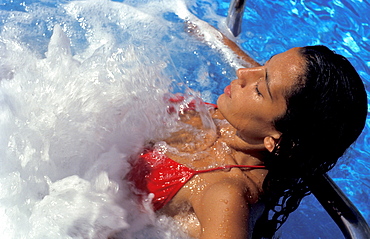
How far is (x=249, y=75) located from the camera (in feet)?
6.44

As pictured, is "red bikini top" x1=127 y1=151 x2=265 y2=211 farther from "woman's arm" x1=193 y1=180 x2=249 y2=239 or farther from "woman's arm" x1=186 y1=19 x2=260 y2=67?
"woman's arm" x1=186 y1=19 x2=260 y2=67

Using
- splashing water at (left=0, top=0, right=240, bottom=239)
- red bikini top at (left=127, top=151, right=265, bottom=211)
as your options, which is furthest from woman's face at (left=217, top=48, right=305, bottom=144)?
splashing water at (left=0, top=0, right=240, bottom=239)

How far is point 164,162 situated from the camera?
2189 millimetres

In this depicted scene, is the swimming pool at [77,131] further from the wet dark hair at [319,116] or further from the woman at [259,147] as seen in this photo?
the wet dark hair at [319,116]

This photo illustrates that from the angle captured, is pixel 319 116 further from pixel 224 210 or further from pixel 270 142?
pixel 224 210

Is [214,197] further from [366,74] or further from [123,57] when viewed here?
[366,74]

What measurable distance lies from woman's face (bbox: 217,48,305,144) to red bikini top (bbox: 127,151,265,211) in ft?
0.91

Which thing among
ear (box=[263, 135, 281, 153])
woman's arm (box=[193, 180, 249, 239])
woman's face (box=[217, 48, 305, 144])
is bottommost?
woman's arm (box=[193, 180, 249, 239])

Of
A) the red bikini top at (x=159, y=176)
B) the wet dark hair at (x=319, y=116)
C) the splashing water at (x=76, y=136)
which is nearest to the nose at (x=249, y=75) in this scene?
the wet dark hair at (x=319, y=116)

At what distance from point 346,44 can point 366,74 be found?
422mm

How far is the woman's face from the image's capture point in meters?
1.80

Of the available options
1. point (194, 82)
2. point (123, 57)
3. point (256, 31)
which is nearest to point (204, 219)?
point (123, 57)

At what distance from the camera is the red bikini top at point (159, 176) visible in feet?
6.97

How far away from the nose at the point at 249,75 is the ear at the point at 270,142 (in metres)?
0.29
